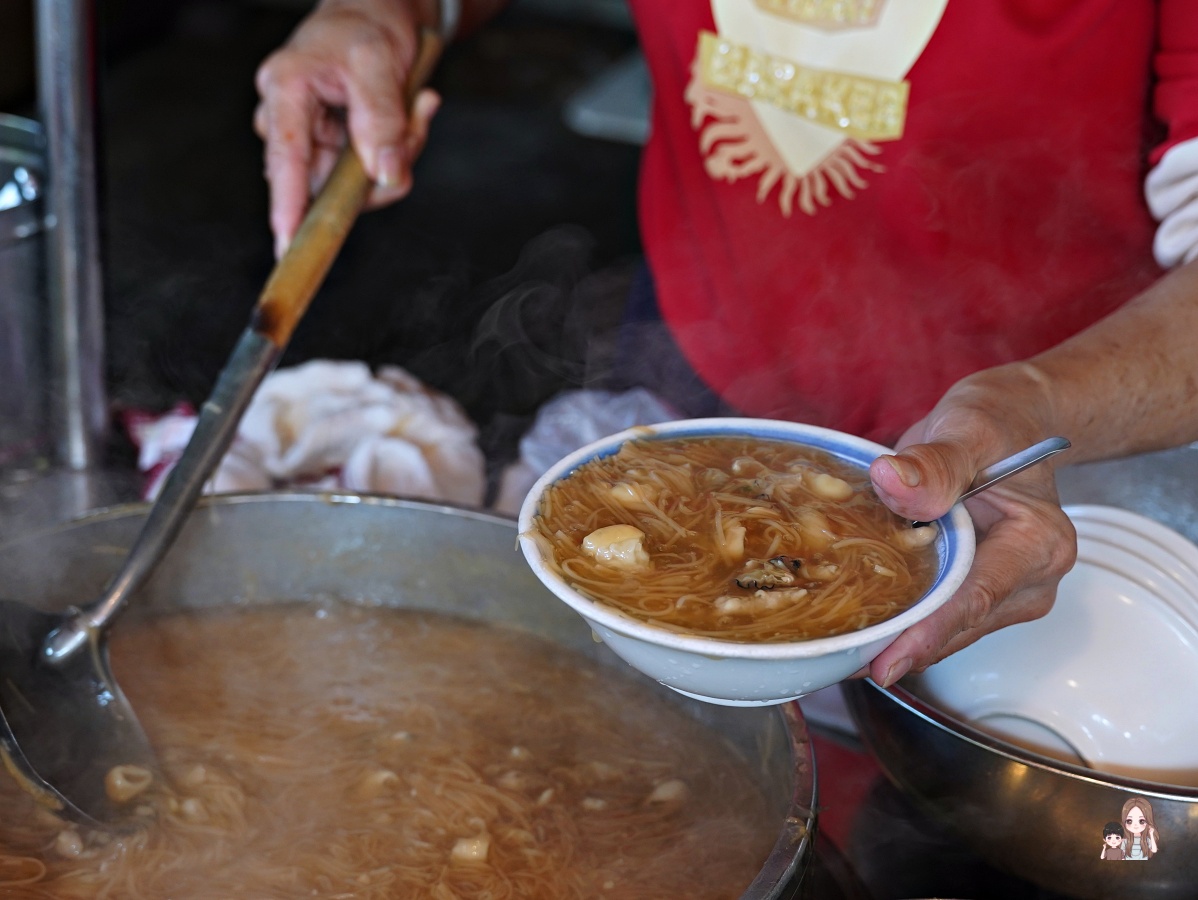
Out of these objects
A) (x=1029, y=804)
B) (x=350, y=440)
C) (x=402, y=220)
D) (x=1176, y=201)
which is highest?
(x=1176, y=201)

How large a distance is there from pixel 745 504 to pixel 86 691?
1.15 metres

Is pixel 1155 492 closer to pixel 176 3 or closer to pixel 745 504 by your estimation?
pixel 745 504

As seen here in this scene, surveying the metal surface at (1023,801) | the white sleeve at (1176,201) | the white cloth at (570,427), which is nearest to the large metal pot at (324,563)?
the metal surface at (1023,801)

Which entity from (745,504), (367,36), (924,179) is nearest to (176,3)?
(367,36)

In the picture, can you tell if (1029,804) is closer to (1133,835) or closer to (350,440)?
(1133,835)

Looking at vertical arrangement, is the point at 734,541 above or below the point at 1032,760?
above

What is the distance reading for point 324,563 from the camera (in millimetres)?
2221

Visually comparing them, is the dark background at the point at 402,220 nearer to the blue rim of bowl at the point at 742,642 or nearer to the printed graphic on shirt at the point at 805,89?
the printed graphic on shirt at the point at 805,89

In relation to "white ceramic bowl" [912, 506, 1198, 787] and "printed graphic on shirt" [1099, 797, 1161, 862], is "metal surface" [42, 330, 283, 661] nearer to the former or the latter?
"white ceramic bowl" [912, 506, 1198, 787]

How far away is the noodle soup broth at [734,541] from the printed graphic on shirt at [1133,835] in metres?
0.38

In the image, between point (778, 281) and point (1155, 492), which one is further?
point (778, 281)

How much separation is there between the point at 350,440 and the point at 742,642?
161 cm

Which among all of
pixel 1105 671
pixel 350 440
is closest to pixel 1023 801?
pixel 1105 671

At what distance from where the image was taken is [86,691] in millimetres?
1908
